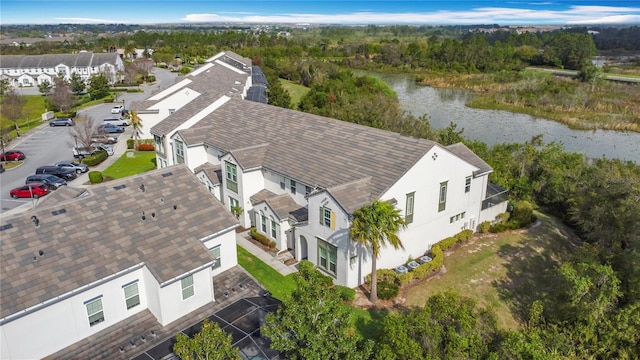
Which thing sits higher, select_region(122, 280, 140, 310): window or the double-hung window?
the double-hung window

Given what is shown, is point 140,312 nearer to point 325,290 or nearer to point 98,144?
point 325,290

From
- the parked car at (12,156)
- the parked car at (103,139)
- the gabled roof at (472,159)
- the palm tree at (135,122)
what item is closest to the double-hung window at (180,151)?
the palm tree at (135,122)

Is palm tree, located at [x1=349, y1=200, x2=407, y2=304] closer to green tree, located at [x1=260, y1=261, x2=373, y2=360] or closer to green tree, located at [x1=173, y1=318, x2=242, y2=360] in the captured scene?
green tree, located at [x1=260, y1=261, x2=373, y2=360]

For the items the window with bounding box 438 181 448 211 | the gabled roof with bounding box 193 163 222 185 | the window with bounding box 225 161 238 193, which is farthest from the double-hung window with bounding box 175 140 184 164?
the window with bounding box 438 181 448 211

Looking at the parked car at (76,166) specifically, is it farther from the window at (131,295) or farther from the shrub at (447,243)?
the shrub at (447,243)

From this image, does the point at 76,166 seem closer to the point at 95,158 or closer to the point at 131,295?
the point at 95,158

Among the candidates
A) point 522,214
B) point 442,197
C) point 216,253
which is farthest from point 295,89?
point 216,253
